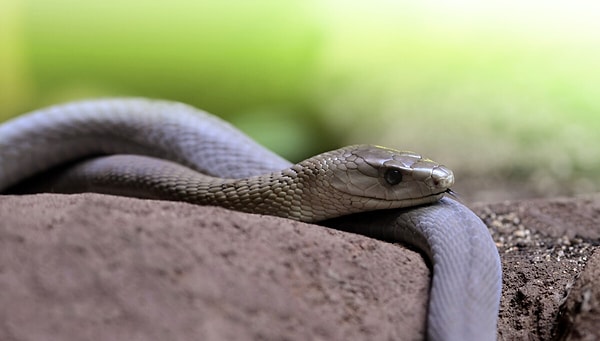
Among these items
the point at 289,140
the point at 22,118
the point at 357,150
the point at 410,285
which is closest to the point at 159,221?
the point at 410,285

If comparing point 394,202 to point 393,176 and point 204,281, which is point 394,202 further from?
point 204,281

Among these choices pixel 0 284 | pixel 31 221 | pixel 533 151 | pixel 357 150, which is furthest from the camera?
pixel 533 151

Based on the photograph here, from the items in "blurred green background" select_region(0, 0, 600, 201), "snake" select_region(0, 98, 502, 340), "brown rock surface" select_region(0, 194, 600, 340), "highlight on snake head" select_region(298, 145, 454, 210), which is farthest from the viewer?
"blurred green background" select_region(0, 0, 600, 201)

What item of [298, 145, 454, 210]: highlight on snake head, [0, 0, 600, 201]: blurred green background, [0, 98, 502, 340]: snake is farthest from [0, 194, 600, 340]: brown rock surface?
[0, 0, 600, 201]: blurred green background

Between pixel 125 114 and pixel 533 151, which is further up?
pixel 125 114

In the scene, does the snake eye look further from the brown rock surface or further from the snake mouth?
the brown rock surface

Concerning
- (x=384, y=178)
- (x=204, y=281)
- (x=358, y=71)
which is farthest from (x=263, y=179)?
(x=358, y=71)

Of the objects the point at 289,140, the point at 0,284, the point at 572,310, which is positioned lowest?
the point at 289,140

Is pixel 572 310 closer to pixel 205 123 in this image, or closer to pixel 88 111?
pixel 205 123
